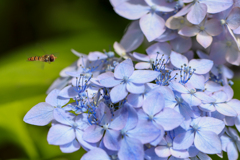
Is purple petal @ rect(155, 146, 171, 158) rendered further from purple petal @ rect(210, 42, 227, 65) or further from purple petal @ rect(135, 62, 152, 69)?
purple petal @ rect(210, 42, 227, 65)

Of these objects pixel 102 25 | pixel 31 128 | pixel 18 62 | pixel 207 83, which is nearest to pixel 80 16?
pixel 102 25

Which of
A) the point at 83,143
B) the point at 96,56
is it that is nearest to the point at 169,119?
the point at 83,143

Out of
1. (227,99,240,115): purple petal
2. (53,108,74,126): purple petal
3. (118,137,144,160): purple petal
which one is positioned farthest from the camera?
(227,99,240,115): purple petal

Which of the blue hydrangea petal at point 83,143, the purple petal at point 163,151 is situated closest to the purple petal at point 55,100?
the blue hydrangea petal at point 83,143

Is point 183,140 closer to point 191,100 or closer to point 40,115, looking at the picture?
point 191,100

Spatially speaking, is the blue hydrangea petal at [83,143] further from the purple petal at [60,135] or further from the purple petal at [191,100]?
the purple petal at [191,100]

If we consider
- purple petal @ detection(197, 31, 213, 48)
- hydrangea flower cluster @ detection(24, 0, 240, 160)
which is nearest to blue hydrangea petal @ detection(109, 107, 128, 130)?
hydrangea flower cluster @ detection(24, 0, 240, 160)

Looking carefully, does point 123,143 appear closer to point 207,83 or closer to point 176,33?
point 207,83
